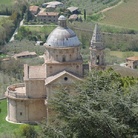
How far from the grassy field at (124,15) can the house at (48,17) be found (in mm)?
8801

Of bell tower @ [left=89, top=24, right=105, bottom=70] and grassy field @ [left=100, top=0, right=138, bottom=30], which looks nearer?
bell tower @ [left=89, top=24, right=105, bottom=70]

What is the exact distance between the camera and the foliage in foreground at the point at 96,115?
23109 mm

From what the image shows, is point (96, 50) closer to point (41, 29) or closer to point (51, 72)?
point (51, 72)

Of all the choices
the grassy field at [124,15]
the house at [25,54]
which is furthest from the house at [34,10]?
the house at [25,54]

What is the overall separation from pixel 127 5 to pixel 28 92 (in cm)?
6756

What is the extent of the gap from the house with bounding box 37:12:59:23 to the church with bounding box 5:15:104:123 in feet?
→ 184

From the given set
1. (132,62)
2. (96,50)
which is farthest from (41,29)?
(96,50)

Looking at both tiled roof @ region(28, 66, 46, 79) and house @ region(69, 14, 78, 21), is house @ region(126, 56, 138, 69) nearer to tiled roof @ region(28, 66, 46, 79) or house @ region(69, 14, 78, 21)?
house @ region(69, 14, 78, 21)

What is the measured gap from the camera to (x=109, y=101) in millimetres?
23922

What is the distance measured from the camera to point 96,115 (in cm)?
2292

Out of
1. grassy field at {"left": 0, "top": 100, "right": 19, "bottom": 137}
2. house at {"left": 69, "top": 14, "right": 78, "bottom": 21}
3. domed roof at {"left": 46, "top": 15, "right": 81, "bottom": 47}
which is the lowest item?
grassy field at {"left": 0, "top": 100, "right": 19, "bottom": 137}

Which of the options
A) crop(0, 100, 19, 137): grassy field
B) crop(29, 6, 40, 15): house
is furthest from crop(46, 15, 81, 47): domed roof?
crop(29, 6, 40, 15): house

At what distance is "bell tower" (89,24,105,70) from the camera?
40875 millimetres

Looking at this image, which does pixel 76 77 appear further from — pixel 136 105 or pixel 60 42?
pixel 136 105
